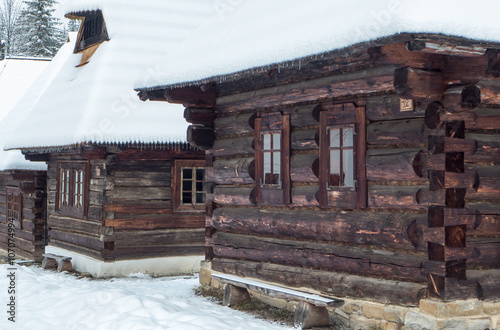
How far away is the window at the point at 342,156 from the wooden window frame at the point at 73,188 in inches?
255

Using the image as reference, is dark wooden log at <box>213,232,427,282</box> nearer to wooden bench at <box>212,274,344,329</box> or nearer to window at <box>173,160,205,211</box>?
wooden bench at <box>212,274,344,329</box>

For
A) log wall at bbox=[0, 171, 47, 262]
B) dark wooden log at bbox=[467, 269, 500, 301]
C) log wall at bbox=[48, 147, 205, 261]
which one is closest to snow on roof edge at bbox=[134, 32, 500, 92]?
dark wooden log at bbox=[467, 269, 500, 301]

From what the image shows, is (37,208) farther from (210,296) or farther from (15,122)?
(210,296)

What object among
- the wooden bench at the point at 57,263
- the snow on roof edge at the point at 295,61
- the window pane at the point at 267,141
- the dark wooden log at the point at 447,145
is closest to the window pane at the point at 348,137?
the snow on roof edge at the point at 295,61

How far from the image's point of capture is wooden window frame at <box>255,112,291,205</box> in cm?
839

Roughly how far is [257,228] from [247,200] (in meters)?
0.40

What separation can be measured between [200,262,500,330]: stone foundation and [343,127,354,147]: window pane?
169 cm

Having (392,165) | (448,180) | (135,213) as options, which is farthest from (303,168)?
(135,213)

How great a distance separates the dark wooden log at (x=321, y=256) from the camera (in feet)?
22.9

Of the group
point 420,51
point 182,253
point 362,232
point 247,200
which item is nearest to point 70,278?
point 182,253

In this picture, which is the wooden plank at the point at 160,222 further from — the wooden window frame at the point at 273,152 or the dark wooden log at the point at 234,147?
the wooden window frame at the point at 273,152

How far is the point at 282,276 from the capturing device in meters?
8.53

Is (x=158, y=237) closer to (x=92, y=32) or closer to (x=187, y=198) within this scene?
(x=187, y=198)

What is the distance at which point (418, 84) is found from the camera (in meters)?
6.39
